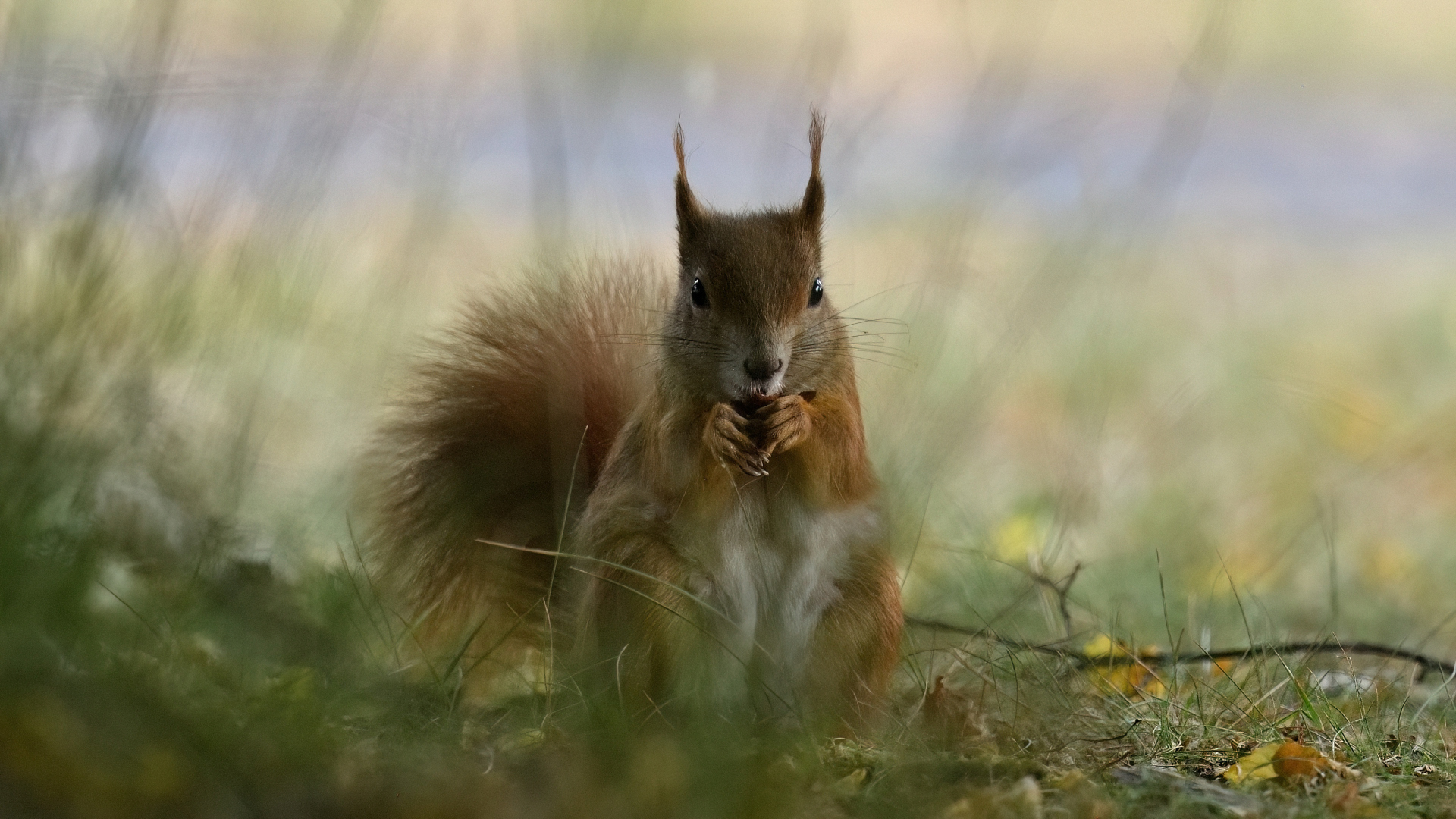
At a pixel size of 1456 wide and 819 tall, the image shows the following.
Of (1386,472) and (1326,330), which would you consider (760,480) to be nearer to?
(1386,472)

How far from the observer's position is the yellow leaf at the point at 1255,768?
1652 millimetres

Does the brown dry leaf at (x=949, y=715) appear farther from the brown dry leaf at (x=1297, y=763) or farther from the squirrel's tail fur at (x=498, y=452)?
the squirrel's tail fur at (x=498, y=452)

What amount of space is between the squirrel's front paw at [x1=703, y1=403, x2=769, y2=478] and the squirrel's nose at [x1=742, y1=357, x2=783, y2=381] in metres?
0.07

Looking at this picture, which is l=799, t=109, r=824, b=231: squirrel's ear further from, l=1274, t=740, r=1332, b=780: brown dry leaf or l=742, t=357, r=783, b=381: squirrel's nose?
l=1274, t=740, r=1332, b=780: brown dry leaf

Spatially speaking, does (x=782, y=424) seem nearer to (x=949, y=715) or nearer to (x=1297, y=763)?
(x=949, y=715)

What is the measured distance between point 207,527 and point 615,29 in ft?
2.65

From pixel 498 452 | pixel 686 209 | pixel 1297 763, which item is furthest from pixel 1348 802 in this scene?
pixel 498 452

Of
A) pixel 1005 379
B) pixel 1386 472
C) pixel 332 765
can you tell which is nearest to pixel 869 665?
pixel 1005 379

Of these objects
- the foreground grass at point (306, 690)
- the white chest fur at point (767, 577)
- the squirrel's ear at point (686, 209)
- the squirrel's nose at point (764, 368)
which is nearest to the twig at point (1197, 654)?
the foreground grass at point (306, 690)

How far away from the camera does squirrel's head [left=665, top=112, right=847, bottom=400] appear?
1938 millimetres

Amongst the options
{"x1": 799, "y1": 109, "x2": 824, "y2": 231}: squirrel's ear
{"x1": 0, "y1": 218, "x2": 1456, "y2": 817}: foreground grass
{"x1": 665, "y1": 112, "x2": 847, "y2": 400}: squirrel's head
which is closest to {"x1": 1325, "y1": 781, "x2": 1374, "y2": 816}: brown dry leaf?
{"x1": 0, "y1": 218, "x2": 1456, "y2": 817}: foreground grass

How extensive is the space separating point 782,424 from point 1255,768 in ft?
2.43

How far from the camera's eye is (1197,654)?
2.19 m

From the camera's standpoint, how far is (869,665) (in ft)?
6.73
